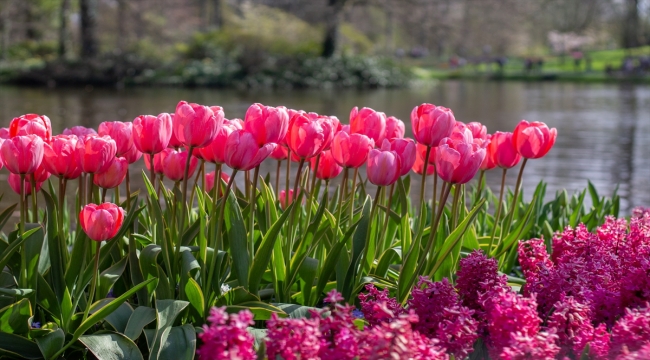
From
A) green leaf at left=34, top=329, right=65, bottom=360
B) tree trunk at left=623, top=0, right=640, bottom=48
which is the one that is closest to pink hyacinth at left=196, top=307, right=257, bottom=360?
green leaf at left=34, top=329, right=65, bottom=360

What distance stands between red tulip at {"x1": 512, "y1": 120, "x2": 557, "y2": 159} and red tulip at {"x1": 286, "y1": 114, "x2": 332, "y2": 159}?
643mm

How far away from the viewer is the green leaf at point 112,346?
187cm

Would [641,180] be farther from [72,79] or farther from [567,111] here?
[72,79]

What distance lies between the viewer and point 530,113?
14.8 meters

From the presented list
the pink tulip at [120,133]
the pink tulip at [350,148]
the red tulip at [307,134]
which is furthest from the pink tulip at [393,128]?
the pink tulip at [120,133]

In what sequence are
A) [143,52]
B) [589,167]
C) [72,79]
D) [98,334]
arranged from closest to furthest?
[98,334] → [589,167] → [72,79] → [143,52]

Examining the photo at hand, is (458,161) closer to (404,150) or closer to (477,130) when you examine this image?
(404,150)

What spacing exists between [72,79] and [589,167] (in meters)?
18.4

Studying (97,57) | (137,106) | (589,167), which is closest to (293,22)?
(97,57)

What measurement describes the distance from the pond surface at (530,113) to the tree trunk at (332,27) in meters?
5.35

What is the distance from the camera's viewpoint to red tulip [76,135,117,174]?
1.99 meters

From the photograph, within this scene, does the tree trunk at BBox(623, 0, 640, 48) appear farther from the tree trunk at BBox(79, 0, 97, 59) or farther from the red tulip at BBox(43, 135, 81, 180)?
the red tulip at BBox(43, 135, 81, 180)

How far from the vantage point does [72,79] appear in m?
23.0

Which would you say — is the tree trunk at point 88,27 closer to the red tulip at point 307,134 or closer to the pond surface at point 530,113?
the pond surface at point 530,113
